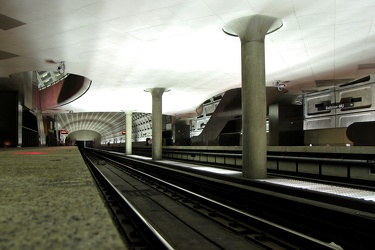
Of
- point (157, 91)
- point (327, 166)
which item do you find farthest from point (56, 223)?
point (157, 91)

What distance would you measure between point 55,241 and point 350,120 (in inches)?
803

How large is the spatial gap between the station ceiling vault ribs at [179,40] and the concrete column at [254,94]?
58cm

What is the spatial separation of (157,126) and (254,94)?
44.4 ft

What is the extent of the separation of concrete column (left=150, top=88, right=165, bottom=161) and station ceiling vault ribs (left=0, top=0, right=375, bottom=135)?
2.26 metres

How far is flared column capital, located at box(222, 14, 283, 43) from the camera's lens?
416 inches

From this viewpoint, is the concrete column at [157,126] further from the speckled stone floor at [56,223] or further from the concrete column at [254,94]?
the speckled stone floor at [56,223]

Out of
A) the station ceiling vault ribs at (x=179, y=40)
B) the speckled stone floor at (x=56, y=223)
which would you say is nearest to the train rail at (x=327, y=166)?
the station ceiling vault ribs at (x=179, y=40)

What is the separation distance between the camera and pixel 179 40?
12727 mm

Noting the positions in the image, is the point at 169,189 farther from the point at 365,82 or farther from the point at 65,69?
the point at 365,82

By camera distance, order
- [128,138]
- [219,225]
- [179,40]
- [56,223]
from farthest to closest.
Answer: [128,138]
[179,40]
[219,225]
[56,223]

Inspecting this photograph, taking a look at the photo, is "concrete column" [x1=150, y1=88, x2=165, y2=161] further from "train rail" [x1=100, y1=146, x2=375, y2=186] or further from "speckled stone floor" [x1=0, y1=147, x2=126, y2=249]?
"speckled stone floor" [x1=0, y1=147, x2=126, y2=249]

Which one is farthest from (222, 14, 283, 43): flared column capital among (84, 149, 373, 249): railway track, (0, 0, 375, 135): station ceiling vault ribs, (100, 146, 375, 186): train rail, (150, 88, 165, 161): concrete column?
(150, 88, 165, 161): concrete column

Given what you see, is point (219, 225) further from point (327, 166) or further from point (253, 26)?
point (253, 26)

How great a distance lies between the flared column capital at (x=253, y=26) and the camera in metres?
10.6
